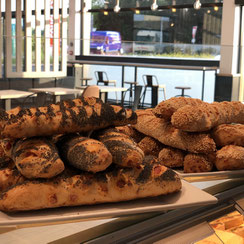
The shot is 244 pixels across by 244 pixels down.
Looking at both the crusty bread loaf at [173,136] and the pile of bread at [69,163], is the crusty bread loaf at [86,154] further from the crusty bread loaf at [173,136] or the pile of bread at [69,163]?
the crusty bread loaf at [173,136]

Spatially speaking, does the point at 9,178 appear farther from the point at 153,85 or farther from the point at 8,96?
the point at 153,85

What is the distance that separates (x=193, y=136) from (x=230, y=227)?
258 mm

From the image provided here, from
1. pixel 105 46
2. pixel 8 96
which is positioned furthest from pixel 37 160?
pixel 105 46

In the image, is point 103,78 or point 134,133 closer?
point 134,133

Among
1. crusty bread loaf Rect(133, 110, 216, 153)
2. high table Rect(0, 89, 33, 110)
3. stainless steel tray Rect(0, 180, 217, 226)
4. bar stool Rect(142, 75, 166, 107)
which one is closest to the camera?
stainless steel tray Rect(0, 180, 217, 226)

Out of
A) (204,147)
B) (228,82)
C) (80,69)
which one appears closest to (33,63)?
(80,69)

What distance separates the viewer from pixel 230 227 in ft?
3.39

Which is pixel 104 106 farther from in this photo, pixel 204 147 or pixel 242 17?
pixel 242 17

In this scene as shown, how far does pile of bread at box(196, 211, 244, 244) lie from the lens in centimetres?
101

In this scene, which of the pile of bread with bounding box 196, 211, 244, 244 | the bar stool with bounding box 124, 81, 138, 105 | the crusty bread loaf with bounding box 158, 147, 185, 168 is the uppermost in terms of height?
the crusty bread loaf with bounding box 158, 147, 185, 168

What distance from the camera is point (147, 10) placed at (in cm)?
1155

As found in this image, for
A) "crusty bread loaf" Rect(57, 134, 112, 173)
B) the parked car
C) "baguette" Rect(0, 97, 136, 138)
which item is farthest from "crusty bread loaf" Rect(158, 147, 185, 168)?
the parked car

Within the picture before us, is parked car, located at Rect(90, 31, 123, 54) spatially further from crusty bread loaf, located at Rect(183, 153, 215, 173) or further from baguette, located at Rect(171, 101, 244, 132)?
crusty bread loaf, located at Rect(183, 153, 215, 173)

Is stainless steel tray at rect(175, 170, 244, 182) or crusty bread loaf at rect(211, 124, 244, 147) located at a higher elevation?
crusty bread loaf at rect(211, 124, 244, 147)
